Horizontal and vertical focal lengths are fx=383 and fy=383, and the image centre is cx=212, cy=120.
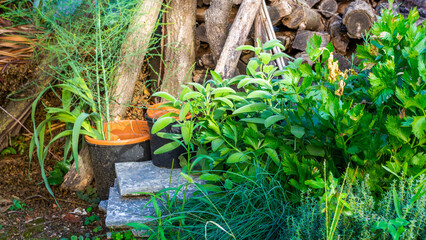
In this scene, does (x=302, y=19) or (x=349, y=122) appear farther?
(x=302, y=19)

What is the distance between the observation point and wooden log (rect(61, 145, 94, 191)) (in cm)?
283

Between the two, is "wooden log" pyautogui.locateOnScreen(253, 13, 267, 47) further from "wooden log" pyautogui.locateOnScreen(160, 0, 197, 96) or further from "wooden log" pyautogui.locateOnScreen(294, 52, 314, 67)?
"wooden log" pyautogui.locateOnScreen(160, 0, 197, 96)

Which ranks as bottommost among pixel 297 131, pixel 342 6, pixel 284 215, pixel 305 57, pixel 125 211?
pixel 125 211

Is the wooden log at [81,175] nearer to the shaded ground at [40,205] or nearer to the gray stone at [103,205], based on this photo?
the shaded ground at [40,205]

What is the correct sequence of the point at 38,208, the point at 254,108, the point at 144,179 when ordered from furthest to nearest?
1. the point at 38,208
2. the point at 144,179
3. the point at 254,108

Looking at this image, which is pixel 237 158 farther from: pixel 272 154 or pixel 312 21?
pixel 312 21

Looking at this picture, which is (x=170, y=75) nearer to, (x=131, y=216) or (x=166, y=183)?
(x=166, y=183)

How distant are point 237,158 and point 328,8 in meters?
1.82

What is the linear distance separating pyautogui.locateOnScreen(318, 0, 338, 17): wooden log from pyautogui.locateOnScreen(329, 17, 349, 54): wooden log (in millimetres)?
172

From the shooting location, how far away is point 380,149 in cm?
147

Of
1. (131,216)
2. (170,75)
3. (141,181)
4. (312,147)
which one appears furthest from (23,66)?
(312,147)

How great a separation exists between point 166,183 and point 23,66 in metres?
1.52

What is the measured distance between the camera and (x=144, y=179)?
2236 mm

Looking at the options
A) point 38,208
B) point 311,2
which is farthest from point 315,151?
point 38,208
